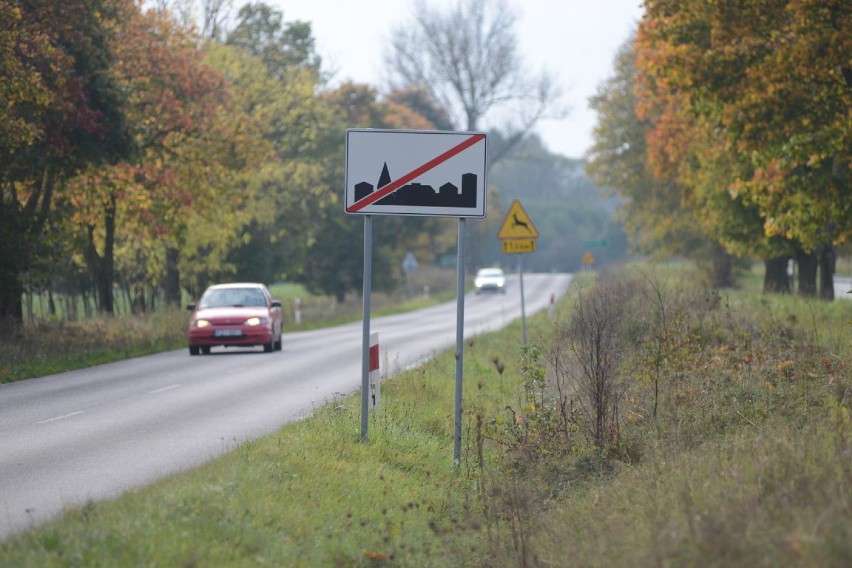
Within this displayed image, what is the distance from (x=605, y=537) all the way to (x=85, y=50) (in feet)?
70.2

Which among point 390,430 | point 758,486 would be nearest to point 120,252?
point 390,430

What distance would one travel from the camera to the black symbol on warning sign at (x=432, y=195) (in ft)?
35.8

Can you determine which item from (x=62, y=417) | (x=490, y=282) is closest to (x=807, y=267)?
(x=62, y=417)

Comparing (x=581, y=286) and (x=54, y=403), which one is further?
(x=54, y=403)

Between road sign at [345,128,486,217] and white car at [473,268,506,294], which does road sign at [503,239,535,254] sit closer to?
road sign at [345,128,486,217]

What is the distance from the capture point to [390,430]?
12.5 meters

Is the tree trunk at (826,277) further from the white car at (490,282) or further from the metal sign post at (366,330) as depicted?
the white car at (490,282)

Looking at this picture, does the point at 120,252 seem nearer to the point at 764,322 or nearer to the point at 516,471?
the point at 764,322

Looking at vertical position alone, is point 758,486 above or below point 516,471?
above

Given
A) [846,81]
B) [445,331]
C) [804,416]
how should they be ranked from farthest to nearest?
[445,331], [846,81], [804,416]

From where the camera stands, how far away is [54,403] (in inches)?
672

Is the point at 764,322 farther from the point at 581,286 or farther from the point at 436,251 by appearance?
the point at 436,251

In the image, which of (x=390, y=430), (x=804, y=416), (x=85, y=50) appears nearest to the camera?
(x=804, y=416)

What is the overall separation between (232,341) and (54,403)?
1089cm
